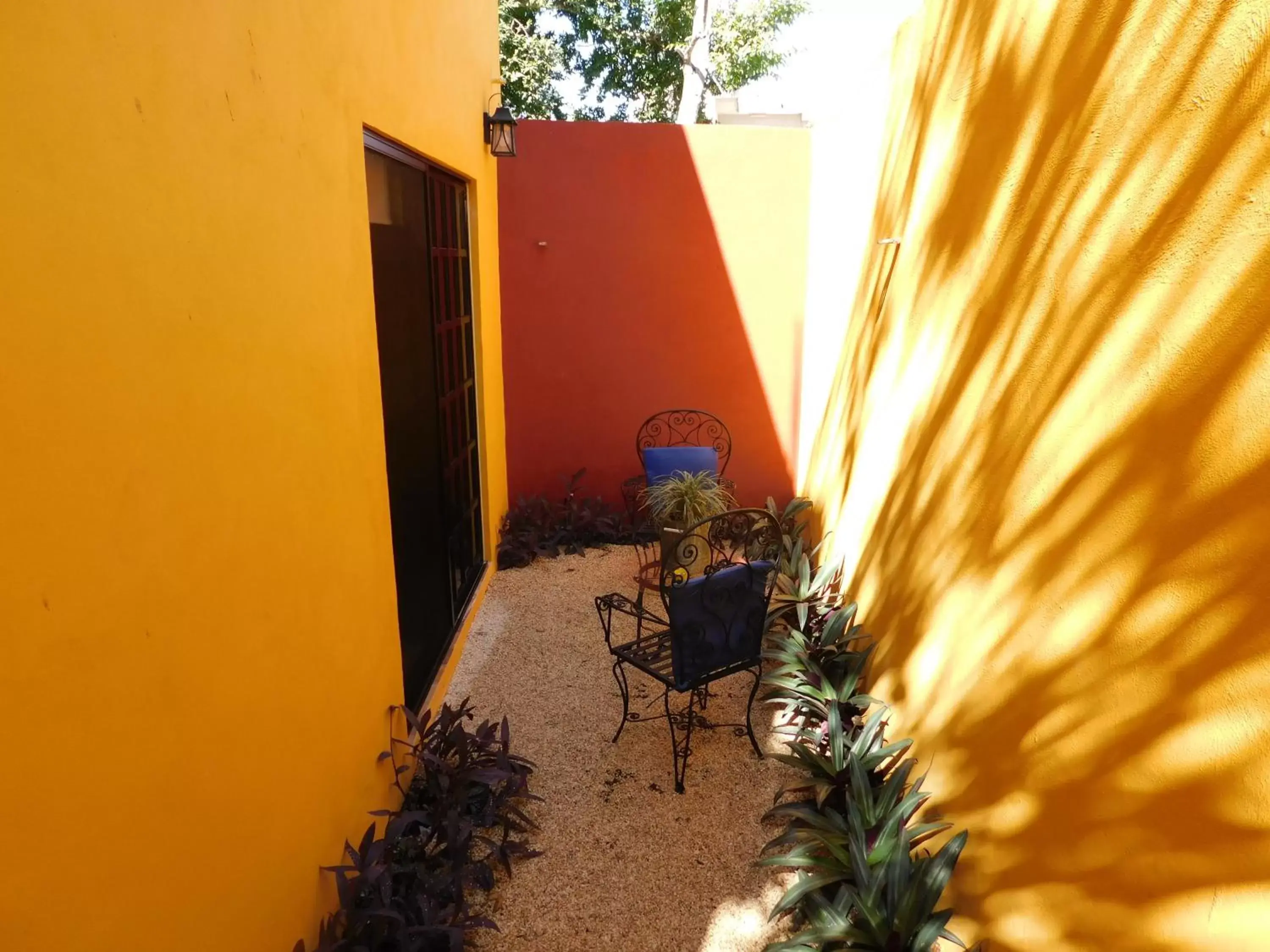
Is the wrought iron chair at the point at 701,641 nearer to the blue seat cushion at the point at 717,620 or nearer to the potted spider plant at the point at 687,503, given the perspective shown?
the blue seat cushion at the point at 717,620

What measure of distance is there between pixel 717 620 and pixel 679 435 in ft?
9.54

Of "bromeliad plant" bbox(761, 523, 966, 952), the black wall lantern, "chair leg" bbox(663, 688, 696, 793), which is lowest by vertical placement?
"chair leg" bbox(663, 688, 696, 793)

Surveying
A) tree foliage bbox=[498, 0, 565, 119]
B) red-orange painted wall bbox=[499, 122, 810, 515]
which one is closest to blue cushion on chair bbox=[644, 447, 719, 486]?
red-orange painted wall bbox=[499, 122, 810, 515]

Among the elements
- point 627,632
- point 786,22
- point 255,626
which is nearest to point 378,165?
point 255,626

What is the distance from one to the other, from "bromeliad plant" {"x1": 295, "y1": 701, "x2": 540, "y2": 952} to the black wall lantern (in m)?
3.47

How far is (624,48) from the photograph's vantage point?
14.7 metres

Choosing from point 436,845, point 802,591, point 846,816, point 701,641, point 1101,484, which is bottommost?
point 436,845

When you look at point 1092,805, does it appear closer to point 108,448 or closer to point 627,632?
point 108,448

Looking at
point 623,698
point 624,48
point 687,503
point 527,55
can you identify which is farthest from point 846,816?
point 624,48

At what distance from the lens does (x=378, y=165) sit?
2732 mm

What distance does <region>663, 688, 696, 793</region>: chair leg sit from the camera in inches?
119

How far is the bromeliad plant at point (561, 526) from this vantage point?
5281 mm

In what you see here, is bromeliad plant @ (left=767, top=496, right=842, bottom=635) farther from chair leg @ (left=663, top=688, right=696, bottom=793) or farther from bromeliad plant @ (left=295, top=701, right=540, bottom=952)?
bromeliad plant @ (left=295, top=701, right=540, bottom=952)

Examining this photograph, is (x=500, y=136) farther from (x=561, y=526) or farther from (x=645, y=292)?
(x=561, y=526)
